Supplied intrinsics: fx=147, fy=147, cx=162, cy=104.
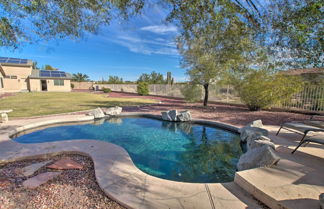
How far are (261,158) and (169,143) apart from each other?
121 inches

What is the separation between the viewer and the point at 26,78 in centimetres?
2584

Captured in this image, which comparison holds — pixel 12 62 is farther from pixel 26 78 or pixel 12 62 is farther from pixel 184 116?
pixel 184 116

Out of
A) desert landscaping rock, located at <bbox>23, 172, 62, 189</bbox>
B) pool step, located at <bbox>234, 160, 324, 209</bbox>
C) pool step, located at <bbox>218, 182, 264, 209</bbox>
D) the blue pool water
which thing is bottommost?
the blue pool water

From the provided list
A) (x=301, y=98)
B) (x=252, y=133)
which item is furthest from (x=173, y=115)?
(x=301, y=98)

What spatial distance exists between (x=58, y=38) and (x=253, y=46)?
18.2ft

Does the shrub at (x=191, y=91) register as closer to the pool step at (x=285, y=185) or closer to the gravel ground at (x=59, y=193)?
the pool step at (x=285, y=185)

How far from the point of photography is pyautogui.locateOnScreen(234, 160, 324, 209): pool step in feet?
6.27

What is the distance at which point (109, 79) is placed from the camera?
140ft

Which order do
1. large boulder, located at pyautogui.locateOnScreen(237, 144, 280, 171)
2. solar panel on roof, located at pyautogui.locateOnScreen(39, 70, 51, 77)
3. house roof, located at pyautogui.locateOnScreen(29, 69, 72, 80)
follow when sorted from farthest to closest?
solar panel on roof, located at pyautogui.locateOnScreen(39, 70, 51, 77)
house roof, located at pyautogui.locateOnScreen(29, 69, 72, 80)
large boulder, located at pyautogui.locateOnScreen(237, 144, 280, 171)

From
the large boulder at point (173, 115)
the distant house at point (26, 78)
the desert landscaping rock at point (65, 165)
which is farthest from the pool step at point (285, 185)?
the distant house at point (26, 78)

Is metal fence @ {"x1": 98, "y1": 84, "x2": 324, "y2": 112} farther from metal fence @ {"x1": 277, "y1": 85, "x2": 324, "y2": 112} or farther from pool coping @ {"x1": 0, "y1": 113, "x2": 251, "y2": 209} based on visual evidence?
pool coping @ {"x1": 0, "y1": 113, "x2": 251, "y2": 209}

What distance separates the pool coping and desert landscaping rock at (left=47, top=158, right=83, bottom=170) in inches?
13.0

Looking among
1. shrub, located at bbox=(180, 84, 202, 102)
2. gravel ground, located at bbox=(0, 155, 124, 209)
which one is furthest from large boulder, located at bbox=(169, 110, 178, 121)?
gravel ground, located at bbox=(0, 155, 124, 209)

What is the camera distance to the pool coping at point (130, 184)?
2.02 meters
